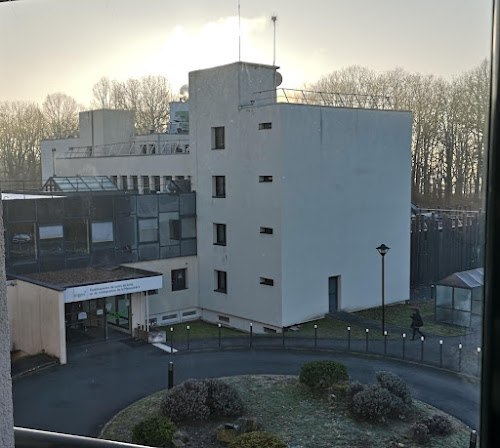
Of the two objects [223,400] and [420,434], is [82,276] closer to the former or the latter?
[223,400]

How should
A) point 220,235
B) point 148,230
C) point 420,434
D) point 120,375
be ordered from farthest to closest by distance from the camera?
point 148,230, point 220,235, point 120,375, point 420,434

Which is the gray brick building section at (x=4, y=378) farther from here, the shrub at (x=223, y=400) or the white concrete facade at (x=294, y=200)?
the shrub at (x=223, y=400)

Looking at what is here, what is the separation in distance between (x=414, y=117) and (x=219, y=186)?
286cm

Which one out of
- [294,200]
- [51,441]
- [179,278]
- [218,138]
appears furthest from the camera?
[179,278]

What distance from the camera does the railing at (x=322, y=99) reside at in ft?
6.41

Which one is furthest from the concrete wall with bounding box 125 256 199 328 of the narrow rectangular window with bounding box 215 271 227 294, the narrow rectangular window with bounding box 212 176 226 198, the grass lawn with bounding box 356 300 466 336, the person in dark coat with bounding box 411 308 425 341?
the person in dark coat with bounding box 411 308 425 341

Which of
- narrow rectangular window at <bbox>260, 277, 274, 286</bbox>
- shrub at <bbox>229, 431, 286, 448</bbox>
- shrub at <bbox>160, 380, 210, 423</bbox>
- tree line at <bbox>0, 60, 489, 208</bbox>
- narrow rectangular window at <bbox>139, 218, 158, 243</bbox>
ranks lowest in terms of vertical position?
shrub at <bbox>229, 431, 286, 448</bbox>

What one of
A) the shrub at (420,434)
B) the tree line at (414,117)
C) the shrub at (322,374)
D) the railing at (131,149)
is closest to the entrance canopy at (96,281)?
the railing at (131,149)

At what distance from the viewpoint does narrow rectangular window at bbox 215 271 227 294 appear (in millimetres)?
4293

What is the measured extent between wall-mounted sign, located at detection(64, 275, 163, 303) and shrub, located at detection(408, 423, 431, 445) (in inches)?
89.0

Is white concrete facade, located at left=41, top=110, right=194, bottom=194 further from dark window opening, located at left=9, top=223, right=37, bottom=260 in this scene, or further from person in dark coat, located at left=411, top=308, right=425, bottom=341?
person in dark coat, located at left=411, top=308, right=425, bottom=341

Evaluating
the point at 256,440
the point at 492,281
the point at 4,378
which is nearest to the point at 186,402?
the point at 256,440

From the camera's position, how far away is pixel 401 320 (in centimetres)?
251

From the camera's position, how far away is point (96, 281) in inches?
164
